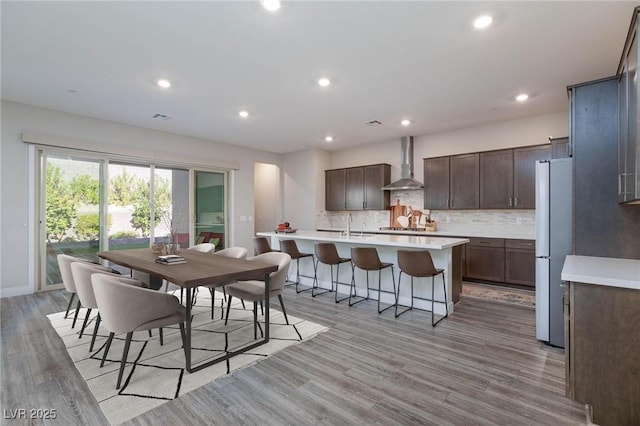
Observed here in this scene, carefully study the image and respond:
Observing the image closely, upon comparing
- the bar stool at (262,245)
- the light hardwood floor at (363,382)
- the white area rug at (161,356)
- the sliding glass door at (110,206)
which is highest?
the sliding glass door at (110,206)

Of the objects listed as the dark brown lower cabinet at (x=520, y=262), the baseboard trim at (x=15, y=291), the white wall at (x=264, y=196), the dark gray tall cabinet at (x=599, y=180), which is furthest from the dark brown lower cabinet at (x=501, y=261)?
the baseboard trim at (x=15, y=291)

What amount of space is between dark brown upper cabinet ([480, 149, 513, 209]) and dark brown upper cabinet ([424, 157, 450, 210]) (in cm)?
64

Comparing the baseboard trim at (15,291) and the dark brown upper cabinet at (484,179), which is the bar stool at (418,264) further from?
the baseboard trim at (15,291)

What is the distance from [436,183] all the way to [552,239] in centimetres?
330

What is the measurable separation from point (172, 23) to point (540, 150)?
17.8ft

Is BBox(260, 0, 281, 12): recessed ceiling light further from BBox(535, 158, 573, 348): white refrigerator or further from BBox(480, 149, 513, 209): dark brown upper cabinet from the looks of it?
BBox(480, 149, 513, 209): dark brown upper cabinet

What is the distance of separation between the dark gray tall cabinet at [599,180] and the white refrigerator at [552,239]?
0.67 feet

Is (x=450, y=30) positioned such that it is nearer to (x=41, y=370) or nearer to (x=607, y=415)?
(x=607, y=415)

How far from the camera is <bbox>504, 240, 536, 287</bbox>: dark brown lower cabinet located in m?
4.83

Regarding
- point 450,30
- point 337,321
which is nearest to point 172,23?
point 450,30

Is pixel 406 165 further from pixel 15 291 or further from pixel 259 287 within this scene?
pixel 15 291

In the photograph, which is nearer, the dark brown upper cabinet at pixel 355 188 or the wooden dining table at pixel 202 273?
the wooden dining table at pixel 202 273

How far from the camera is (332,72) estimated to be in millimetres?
3533

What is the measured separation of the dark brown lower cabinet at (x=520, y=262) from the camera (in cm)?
483
